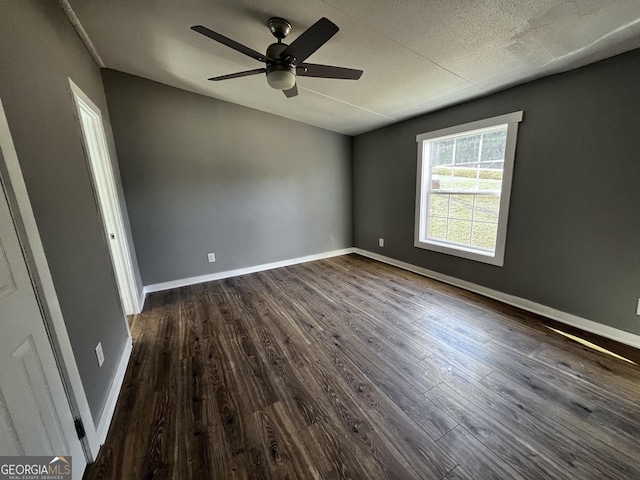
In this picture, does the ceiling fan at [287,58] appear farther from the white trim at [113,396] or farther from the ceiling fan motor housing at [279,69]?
the white trim at [113,396]

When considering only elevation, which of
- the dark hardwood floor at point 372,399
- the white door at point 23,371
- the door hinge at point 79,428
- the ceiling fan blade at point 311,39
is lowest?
the dark hardwood floor at point 372,399

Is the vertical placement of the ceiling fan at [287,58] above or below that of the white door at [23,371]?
above

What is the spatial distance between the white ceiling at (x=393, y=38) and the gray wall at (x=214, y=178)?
20.1 inches

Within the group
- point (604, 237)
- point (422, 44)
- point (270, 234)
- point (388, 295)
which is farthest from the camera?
point (270, 234)

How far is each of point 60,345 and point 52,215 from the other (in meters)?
0.61

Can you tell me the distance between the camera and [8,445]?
2.55 feet

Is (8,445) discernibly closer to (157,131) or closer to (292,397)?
(292,397)

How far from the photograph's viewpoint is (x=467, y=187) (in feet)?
9.89

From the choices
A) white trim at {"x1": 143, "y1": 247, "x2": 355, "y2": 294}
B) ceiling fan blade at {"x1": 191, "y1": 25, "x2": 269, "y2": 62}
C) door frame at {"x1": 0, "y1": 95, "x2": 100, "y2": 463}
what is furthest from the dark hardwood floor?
ceiling fan blade at {"x1": 191, "y1": 25, "x2": 269, "y2": 62}

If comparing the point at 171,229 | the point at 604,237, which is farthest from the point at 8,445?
the point at 604,237

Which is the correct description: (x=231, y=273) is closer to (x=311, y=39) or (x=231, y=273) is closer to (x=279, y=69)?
(x=279, y=69)

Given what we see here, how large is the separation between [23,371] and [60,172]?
1.02 meters

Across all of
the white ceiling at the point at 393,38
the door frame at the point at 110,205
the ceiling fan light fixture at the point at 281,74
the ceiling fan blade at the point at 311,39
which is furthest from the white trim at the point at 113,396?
the white ceiling at the point at 393,38
